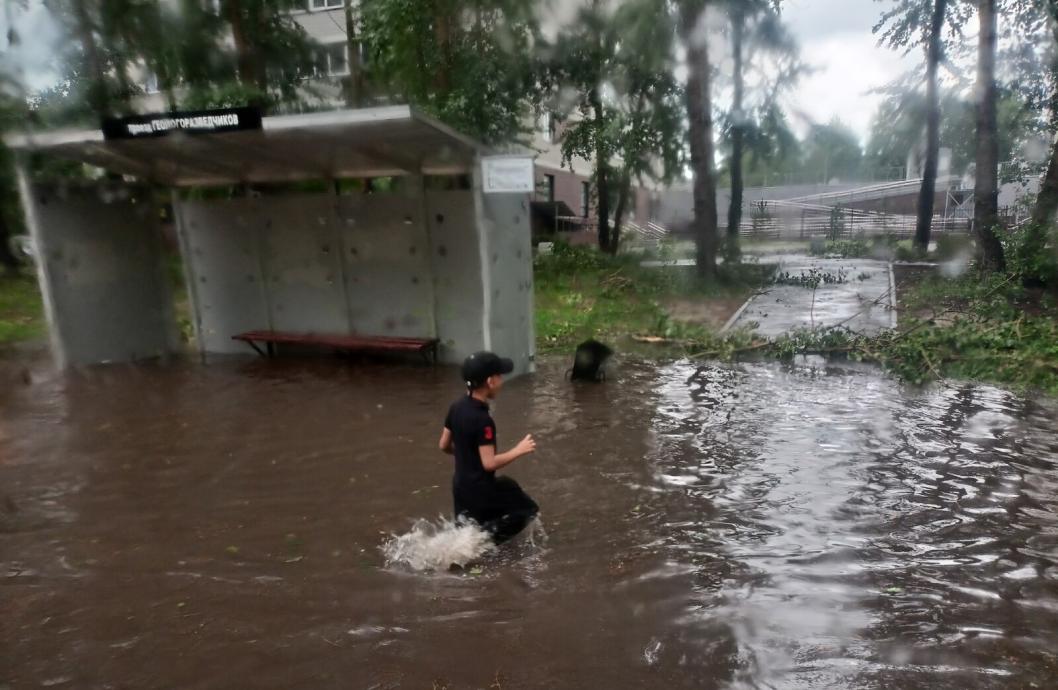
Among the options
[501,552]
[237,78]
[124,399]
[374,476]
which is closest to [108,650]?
[501,552]

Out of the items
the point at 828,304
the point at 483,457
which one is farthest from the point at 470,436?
the point at 828,304

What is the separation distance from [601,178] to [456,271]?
46.3 feet

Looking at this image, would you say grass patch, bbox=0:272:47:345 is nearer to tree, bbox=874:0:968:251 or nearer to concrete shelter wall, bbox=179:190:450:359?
concrete shelter wall, bbox=179:190:450:359

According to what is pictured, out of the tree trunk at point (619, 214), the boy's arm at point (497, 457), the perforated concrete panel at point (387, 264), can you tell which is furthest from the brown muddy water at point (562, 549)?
the tree trunk at point (619, 214)

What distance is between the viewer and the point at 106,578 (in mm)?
4527

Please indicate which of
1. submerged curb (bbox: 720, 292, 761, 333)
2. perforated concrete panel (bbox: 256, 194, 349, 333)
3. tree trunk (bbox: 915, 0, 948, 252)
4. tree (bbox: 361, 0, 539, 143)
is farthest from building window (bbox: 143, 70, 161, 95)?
tree trunk (bbox: 915, 0, 948, 252)

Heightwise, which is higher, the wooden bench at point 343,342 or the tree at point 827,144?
the tree at point 827,144

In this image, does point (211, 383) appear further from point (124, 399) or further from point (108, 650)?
point (108, 650)

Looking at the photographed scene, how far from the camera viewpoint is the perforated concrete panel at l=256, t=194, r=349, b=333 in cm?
1104

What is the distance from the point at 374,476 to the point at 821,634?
12.8 feet

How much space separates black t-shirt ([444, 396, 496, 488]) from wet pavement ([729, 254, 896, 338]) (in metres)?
9.20

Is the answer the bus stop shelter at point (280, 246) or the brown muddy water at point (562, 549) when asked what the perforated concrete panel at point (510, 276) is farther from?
the brown muddy water at point (562, 549)

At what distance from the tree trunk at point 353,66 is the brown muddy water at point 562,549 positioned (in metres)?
11.0

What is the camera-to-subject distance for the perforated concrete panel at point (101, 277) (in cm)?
1057
